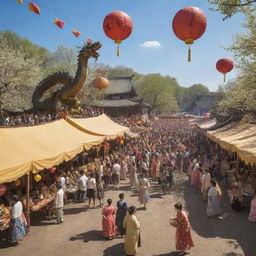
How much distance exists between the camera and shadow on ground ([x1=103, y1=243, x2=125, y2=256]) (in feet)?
20.6

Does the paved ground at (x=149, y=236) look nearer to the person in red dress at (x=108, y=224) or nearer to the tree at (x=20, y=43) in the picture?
the person in red dress at (x=108, y=224)

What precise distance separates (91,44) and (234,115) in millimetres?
12794

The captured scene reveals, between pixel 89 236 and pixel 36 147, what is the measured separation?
13.0 ft

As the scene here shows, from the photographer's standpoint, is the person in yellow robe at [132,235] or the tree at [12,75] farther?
the tree at [12,75]

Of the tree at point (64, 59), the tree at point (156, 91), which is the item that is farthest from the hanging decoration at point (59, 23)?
the tree at point (156, 91)

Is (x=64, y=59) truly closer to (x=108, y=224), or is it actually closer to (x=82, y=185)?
(x=82, y=185)

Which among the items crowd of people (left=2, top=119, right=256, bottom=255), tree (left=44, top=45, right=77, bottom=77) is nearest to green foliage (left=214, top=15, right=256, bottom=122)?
crowd of people (left=2, top=119, right=256, bottom=255)

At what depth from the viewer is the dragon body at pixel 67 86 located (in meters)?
18.2

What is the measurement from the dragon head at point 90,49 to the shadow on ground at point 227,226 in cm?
1283

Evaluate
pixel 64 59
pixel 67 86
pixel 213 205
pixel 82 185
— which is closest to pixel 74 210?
pixel 82 185

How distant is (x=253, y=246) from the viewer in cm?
651

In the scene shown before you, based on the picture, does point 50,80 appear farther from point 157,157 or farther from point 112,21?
point 112,21

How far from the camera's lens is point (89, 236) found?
7.29 m

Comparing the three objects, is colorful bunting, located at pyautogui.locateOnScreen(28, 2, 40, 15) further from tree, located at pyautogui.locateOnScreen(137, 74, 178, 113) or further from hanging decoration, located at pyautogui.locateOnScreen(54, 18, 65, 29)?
tree, located at pyautogui.locateOnScreen(137, 74, 178, 113)
